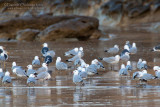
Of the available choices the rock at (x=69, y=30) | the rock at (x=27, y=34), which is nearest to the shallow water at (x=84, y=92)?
the rock at (x=69, y=30)

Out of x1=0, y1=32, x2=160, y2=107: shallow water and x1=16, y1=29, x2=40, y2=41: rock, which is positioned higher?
x1=16, y1=29, x2=40, y2=41: rock

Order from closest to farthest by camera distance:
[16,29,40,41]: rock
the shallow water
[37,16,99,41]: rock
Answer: the shallow water → [37,16,99,41]: rock → [16,29,40,41]: rock

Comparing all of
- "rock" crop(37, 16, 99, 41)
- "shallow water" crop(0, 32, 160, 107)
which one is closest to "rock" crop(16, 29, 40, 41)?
"rock" crop(37, 16, 99, 41)

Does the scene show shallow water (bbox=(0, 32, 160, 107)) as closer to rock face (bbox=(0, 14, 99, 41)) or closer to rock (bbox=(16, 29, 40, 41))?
rock face (bbox=(0, 14, 99, 41))

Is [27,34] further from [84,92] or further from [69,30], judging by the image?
[84,92]

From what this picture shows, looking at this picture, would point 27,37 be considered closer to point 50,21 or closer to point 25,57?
point 50,21

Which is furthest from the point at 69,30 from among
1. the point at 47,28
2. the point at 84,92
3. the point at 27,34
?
the point at 84,92

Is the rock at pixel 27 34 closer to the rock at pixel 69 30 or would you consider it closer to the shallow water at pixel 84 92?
the rock at pixel 69 30

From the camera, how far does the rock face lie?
88.4ft

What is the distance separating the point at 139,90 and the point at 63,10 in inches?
1868

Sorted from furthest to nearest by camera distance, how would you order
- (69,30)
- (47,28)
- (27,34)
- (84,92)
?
(27,34) → (47,28) → (69,30) → (84,92)

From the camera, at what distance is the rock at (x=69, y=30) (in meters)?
26.9

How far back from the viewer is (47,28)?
2733cm

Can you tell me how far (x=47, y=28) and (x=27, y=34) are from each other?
3.87 feet
